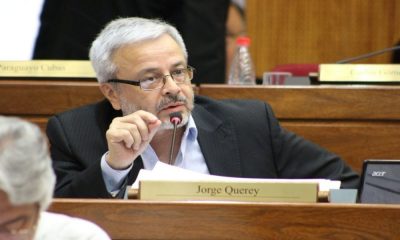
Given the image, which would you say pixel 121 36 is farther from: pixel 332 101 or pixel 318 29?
pixel 318 29

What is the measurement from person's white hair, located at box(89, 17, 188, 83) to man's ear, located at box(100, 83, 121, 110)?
0.02 m

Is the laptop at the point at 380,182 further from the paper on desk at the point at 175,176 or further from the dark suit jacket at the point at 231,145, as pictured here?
the dark suit jacket at the point at 231,145

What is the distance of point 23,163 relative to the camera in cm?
144

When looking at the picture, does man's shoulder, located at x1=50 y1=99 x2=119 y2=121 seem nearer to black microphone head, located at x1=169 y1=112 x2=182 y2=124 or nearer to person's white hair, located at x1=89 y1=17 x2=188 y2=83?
person's white hair, located at x1=89 y1=17 x2=188 y2=83

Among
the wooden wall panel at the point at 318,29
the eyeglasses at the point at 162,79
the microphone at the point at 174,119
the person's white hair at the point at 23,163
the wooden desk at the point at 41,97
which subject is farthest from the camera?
the wooden wall panel at the point at 318,29

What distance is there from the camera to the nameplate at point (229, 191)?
2145mm

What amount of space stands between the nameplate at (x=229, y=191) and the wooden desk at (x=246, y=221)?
5 cm

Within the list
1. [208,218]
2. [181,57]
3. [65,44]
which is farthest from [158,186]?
[65,44]

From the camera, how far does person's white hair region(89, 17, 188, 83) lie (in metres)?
3.04

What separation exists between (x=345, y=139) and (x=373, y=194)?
1.00 m

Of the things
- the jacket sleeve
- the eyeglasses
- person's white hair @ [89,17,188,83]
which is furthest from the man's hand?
person's white hair @ [89,17,188,83]

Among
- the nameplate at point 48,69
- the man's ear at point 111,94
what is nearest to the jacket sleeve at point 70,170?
the man's ear at point 111,94

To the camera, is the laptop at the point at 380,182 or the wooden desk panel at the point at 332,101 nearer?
the laptop at the point at 380,182

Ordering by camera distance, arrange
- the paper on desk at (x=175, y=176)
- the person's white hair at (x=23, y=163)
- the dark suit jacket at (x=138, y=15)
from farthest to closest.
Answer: the dark suit jacket at (x=138, y=15) → the paper on desk at (x=175, y=176) → the person's white hair at (x=23, y=163)
